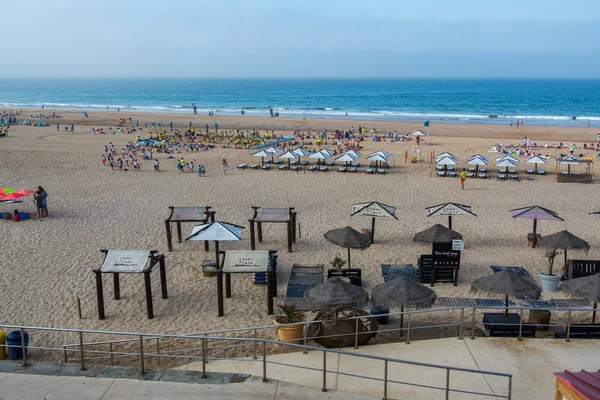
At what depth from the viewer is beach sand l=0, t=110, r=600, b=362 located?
→ 12.2 metres

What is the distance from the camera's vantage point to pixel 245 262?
462 inches

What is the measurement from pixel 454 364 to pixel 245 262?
5249 millimetres

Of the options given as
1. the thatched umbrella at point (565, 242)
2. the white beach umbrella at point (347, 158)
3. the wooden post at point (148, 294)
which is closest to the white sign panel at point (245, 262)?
the wooden post at point (148, 294)

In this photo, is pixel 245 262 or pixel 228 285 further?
pixel 228 285

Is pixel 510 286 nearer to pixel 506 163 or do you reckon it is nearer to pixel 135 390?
pixel 135 390

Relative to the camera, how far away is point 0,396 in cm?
652

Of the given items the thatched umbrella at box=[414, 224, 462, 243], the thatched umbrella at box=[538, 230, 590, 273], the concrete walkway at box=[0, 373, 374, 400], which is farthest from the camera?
the thatched umbrella at box=[414, 224, 462, 243]

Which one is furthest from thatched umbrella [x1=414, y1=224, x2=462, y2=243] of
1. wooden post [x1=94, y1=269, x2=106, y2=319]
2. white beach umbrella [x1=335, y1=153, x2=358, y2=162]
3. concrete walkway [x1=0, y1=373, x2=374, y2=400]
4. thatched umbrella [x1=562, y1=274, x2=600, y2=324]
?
white beach umbrella [x1=335, y1=153, x2=358, y2=162]

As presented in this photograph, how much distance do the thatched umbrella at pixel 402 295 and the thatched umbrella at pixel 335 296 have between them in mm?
296

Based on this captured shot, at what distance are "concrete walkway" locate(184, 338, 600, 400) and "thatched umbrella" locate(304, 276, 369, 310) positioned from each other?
975 millimetres

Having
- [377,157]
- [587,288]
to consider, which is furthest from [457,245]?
[377,157]

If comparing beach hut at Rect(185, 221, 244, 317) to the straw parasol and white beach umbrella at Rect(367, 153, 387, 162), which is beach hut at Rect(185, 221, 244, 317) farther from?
white beach umbrella at Rect(367, 153, 387, 162)

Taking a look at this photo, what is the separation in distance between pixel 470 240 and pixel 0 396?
1377 centimetres

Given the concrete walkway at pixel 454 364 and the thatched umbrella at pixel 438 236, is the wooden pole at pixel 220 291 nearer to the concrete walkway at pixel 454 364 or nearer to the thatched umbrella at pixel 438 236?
the concrete walkway at pixel 454 364
